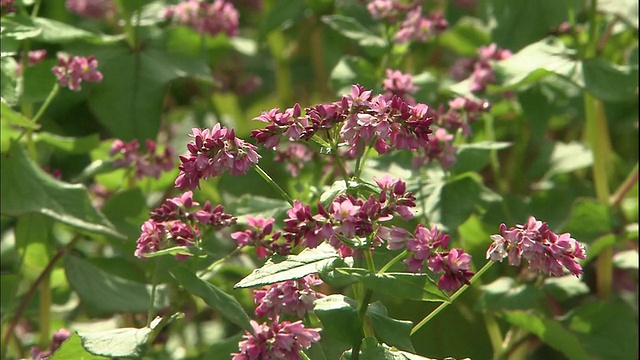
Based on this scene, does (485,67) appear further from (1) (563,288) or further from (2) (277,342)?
(2) (277,342)

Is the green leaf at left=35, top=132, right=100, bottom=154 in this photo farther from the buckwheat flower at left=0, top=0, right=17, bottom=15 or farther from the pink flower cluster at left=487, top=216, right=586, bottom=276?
the pink flower cluster at left=487, top=216, right=586, bottom=276

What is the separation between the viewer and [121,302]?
1549 millimetres

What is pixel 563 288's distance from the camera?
1652mm

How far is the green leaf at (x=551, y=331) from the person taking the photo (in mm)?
1570

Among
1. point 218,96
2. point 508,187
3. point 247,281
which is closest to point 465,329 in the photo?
point 508,187

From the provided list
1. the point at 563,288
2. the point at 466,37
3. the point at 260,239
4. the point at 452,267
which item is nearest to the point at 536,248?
the point at 452,267

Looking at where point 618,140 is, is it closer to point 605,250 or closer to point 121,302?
point 605,250

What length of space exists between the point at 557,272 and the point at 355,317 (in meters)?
0.21

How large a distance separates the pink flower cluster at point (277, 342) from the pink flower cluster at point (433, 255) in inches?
4.8

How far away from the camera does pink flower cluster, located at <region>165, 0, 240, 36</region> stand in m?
1.89

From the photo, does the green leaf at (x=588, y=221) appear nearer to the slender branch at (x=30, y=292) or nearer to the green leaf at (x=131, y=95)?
the green leaf at (x=131, y=95)

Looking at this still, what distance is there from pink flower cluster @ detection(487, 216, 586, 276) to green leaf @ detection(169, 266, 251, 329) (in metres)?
0.26

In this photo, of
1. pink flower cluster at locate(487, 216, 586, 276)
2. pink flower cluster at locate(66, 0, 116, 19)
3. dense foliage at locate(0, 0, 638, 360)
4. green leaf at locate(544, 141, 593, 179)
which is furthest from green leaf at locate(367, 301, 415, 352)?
pink flower cluster at locate(66, 0, 116, 19)

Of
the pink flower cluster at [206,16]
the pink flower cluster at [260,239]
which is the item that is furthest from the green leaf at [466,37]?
the pink flower cluster at [260,239]
